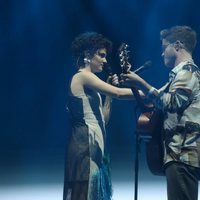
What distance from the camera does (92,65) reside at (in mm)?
2732

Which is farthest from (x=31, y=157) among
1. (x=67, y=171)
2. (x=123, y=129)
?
(x=67, y=171)

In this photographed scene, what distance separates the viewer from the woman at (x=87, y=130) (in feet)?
8.71

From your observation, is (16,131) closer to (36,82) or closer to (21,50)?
(36,82)

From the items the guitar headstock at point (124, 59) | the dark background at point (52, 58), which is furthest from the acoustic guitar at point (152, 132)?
the dark background at point (52, 58)

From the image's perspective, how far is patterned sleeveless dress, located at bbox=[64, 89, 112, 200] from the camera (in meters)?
2.66

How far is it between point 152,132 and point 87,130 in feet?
1.29

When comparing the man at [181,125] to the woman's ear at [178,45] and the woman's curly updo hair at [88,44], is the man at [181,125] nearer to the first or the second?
the woman's ear at [178,45]

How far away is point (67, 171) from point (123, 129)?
351cm

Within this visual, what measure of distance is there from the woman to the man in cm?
39

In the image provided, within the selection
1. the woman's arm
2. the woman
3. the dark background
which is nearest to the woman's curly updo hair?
the woman

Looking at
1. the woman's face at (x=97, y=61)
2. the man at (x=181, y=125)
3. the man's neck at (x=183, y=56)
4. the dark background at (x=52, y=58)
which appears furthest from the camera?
the dark background at (x=52, y=58)

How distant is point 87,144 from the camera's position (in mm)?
2656

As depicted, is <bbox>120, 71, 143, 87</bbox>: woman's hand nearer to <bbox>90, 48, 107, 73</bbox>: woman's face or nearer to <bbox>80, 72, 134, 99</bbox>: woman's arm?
<bbox>80, 72, 134, 99</bbox>: woman's arm

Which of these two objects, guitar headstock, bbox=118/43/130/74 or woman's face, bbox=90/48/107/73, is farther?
woman's face, bbox=90/48/107/73
